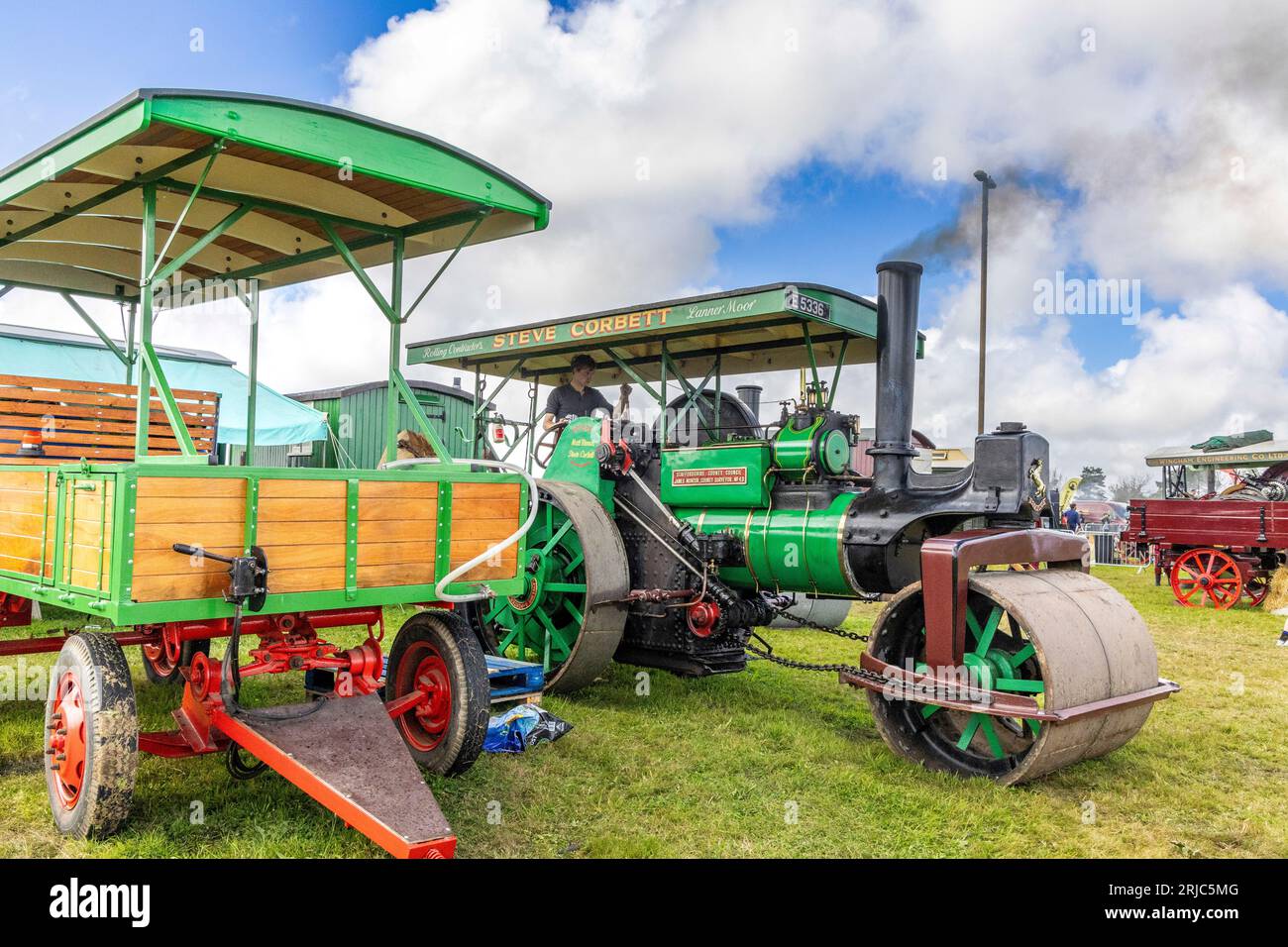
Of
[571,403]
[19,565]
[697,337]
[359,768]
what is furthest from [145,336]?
[697,337]

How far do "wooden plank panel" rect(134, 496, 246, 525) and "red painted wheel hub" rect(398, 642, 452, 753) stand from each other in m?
1.10

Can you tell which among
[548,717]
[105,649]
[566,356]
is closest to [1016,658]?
[548,717]

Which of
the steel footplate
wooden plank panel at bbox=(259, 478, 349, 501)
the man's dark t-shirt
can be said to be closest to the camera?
Result: the steel footplate

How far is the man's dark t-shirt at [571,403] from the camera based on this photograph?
253 inches

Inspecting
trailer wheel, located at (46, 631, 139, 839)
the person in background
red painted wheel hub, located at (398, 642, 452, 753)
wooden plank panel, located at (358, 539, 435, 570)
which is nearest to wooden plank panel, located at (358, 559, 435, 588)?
wooden plank panel, located at (358, 539, 435, 570)

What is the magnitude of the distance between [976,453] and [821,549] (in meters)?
0.95

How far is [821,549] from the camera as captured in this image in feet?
16.0

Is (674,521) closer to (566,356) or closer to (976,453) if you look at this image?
(976,453)

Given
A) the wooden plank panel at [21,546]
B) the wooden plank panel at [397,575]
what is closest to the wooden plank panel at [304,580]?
the wooden plank panel at [397,575]

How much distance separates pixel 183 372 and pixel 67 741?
10.4 meters

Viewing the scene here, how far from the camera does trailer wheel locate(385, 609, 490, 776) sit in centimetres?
361

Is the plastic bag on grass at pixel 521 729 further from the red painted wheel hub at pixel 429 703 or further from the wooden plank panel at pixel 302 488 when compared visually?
the wooden plank panel at pixel 302 488

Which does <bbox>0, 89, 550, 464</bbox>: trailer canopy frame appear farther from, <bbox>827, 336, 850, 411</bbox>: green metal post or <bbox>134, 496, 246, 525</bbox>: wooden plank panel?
<bbox>827, 336, 850, 411</bbox>: green metal post

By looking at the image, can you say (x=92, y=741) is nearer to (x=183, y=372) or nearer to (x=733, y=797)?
(x=733, y=797)
